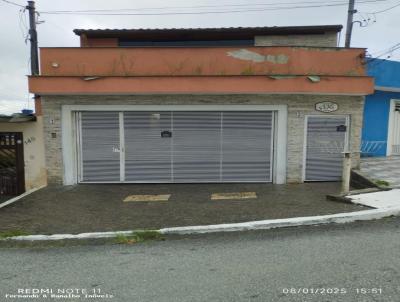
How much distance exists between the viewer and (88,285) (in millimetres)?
3934

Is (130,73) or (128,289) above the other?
(130,73)

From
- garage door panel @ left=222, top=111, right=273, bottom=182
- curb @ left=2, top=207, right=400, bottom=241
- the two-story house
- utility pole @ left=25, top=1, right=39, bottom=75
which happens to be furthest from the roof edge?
curb @ left=2, top=207, right=400, bottom=241

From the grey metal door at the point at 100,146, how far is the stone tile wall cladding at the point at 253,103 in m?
0.55

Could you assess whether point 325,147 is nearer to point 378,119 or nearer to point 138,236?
point 378,119

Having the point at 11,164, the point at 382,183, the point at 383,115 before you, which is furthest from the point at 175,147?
the point at 383,115

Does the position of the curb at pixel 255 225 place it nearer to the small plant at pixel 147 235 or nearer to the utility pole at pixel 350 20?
the small plant at pixel 147 235

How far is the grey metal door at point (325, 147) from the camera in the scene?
34.3 feet

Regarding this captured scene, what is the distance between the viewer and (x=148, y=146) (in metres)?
10.8

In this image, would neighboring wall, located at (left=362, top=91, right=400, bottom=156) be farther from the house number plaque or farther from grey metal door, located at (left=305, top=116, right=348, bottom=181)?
the house number plaque

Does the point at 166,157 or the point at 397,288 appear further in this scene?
the point at 166,157

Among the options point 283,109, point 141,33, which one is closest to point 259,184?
point 283,109

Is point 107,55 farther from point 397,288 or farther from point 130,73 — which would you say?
point 397,288

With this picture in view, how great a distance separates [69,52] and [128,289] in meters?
8.78

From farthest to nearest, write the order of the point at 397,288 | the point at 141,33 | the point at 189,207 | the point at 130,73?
the point at 141,33 → the point at 130,73 → the point at 189,207 → the point at 397,288
